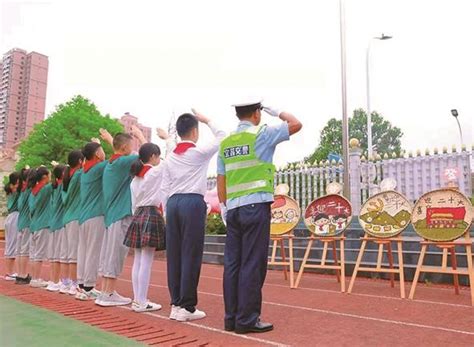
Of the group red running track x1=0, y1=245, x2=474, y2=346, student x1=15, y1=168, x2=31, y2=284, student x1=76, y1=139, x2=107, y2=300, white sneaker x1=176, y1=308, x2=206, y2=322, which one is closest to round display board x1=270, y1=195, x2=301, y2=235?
red running track x1=0, y1=245, x2=474, y2=346

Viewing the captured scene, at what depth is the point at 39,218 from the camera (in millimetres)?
6949

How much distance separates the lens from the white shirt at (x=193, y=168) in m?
4.38

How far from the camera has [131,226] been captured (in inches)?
194

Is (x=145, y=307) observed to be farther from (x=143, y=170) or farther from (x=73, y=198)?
(x=73, y=198)

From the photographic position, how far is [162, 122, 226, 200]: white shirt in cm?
438

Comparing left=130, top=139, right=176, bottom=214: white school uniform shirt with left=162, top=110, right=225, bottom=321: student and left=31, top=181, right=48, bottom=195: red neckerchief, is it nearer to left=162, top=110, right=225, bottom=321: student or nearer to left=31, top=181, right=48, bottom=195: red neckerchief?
left=162, top=110, right=225, bottom=321: student

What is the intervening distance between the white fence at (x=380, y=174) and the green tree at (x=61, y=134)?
1417cm

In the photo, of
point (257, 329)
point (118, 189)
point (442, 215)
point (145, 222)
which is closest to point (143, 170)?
point (118, 189)

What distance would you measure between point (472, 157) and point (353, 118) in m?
40.1

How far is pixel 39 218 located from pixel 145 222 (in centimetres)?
295

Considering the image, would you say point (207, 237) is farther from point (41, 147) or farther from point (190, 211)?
point (41, 147)

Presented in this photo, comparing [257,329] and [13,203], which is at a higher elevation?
[13,203]

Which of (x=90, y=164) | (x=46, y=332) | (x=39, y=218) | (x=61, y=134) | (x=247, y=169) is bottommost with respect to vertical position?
(x=46, y=332)

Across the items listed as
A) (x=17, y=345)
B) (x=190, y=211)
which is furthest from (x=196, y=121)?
(x=17, y=345)
